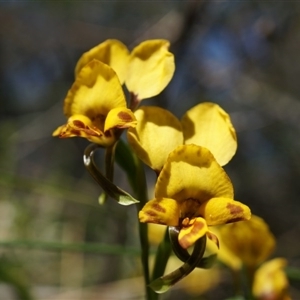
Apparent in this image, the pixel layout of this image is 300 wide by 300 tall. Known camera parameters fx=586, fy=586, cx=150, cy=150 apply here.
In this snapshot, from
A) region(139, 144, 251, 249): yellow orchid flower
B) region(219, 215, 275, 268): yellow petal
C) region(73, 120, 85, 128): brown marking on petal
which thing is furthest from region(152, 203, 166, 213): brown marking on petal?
region(219, 215, 275, 268): yellow petal

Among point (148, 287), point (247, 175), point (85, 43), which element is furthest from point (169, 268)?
point (247, 175)

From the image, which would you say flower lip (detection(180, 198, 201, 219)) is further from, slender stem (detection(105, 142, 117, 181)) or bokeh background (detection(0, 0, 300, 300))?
bokeh background (detection(0, 0, 300, 300))

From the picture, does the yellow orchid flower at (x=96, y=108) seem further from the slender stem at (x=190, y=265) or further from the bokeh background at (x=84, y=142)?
the bokeh background at (x=84, y=142)

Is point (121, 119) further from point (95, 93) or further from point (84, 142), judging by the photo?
point (84, 142)

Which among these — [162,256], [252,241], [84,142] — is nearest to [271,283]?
[252,241]

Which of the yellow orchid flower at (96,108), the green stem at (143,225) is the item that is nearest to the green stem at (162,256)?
the green stem at (143,225)
